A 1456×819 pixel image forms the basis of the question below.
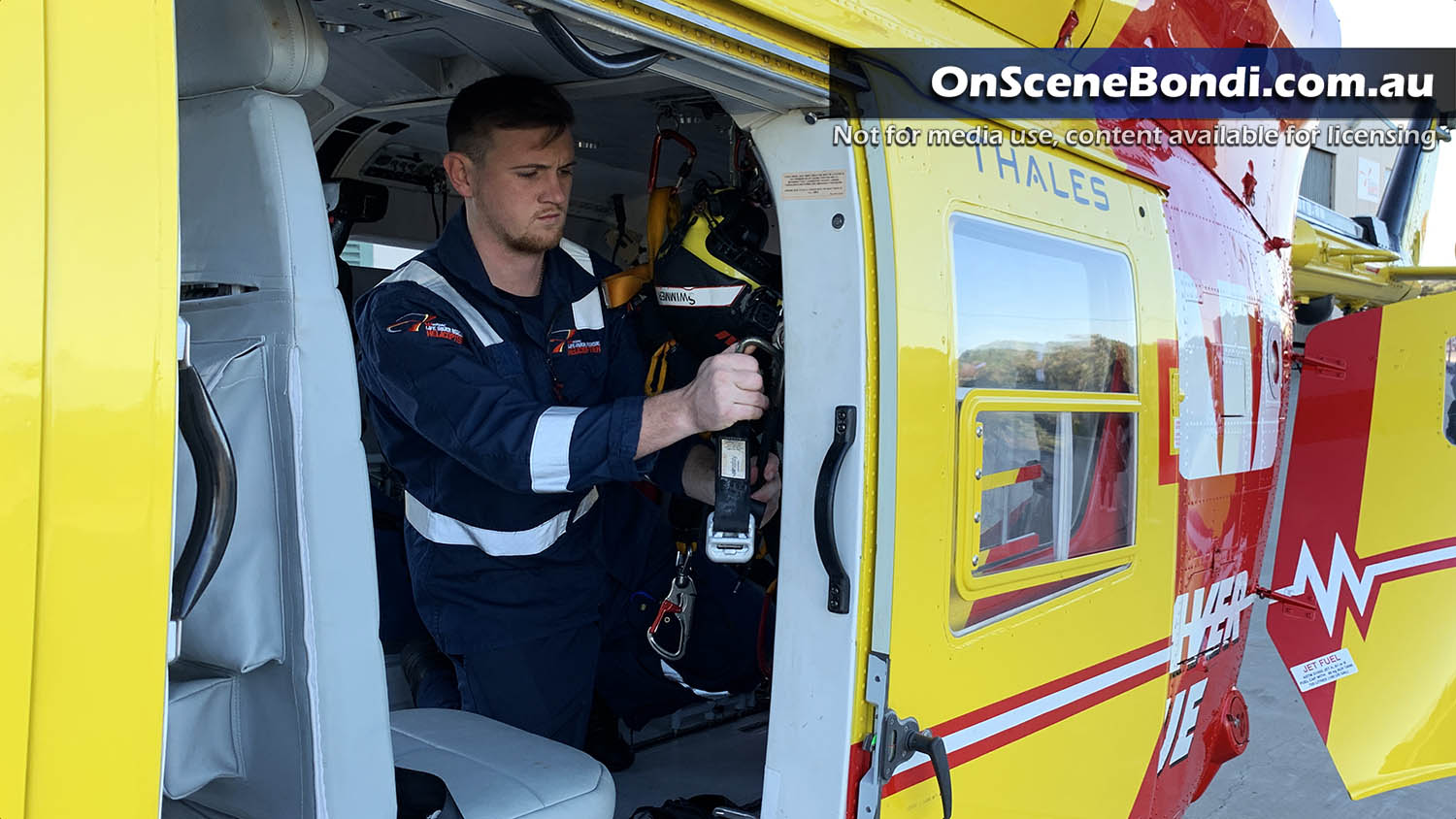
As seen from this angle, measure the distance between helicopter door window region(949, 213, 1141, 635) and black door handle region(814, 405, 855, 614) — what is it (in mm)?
257

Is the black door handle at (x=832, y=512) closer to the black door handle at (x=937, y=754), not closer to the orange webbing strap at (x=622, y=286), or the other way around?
the black door handle at (x=937, y=754)

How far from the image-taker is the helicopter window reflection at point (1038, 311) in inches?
69.1

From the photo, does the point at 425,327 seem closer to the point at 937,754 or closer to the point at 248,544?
the point at 248,544

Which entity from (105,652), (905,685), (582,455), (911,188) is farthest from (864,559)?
(105,652)

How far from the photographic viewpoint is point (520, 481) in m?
1.75

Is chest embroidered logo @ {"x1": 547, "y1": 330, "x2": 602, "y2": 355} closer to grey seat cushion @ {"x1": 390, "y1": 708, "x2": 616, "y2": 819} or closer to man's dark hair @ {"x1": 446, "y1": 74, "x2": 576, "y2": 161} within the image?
man's dark hair @ {"x1": 446, "y1": 74, "x2": 576, "y2": 161}

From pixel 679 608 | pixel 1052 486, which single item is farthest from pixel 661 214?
pixel 1052 486

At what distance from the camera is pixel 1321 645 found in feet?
9.89

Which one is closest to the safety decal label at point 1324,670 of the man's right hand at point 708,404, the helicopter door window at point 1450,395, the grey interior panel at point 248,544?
the helicopter door window at point 1450,395

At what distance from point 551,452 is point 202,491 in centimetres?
74

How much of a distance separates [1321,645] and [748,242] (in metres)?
2.17

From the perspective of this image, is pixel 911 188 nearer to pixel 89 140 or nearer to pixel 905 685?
pixel 905 685

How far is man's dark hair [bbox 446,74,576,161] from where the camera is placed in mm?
2100

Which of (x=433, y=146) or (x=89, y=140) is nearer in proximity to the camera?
A: (x=89, y=140)
